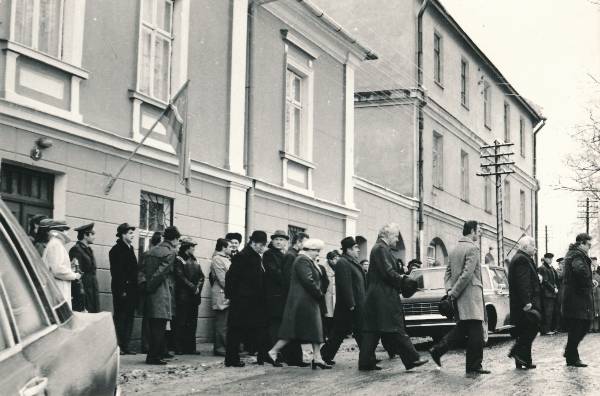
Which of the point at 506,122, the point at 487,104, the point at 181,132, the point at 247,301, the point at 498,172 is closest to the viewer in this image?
the point at 247,301

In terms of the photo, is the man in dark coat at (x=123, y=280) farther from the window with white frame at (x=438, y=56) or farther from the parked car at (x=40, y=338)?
the window with white frame at (x=438, y=56)

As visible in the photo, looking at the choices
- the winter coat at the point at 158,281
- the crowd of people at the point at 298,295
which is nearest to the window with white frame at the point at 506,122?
the crowd of people at the point at 298,295

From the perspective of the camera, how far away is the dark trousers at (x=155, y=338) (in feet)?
35.7

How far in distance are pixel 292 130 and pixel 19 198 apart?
30.6 feet

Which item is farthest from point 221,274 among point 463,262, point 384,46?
point 384,46

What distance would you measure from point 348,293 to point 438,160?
19.7 m

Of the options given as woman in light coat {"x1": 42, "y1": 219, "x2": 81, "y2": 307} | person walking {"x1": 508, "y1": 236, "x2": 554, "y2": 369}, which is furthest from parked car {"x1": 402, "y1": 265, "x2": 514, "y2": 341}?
woman in light coat {"x1": 42, "y1": 219, "x2": 81, "y2": 307}

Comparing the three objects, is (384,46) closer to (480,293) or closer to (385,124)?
(385,124)

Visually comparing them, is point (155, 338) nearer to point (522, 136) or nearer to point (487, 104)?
point (487, 104)

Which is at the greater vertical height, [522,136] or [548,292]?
[522,136]

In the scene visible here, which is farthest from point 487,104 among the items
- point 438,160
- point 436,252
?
point 436,252

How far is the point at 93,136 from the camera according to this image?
1234cm

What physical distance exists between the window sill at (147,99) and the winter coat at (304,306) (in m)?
4.17

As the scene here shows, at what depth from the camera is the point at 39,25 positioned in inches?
464
